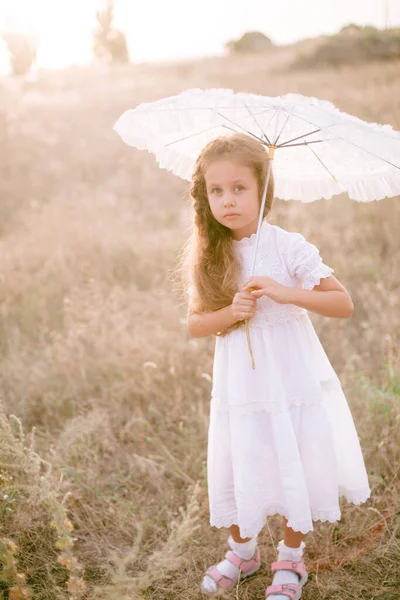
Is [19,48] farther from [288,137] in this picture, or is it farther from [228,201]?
[228,201]

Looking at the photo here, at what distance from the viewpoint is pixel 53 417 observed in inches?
141

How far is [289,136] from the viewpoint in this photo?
231 cm

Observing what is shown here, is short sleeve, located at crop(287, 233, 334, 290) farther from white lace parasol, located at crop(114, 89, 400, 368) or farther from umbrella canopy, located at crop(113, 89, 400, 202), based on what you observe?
umbrella canopy, located at crop(113, 89, 400, 202)

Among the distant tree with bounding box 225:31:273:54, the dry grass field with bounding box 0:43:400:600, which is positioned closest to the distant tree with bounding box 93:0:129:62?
the distant tree with bounding box 225:31:273:54

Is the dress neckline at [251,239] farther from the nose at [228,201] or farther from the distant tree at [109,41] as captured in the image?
the distant tree at [109,41]

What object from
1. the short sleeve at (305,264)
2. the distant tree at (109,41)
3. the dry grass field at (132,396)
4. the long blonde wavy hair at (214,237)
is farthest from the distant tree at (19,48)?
the short sleeve at (305,264)

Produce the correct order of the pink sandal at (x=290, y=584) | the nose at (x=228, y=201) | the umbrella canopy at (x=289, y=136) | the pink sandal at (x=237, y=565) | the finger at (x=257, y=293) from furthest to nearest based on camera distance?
1. the pink sandal at (x=237, y=565)
2. the pink sandal at (x=290, y=584)
3. the nose at (x=228, y=201)
4. the finger at (x=257, y=293)
5. the umbrella canopy at (x=289, y=136)

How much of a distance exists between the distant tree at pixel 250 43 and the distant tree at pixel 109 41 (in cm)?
596

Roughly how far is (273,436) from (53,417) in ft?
6.40

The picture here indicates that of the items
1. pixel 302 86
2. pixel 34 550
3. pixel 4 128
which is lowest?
pixel 34 550

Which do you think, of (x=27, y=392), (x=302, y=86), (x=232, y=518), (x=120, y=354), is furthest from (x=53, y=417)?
(x=302, y=86)

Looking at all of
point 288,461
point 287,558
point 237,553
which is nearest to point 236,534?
point 237,553

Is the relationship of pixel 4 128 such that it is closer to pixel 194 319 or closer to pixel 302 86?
pixel 302 86

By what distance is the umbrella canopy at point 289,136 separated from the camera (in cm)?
182
